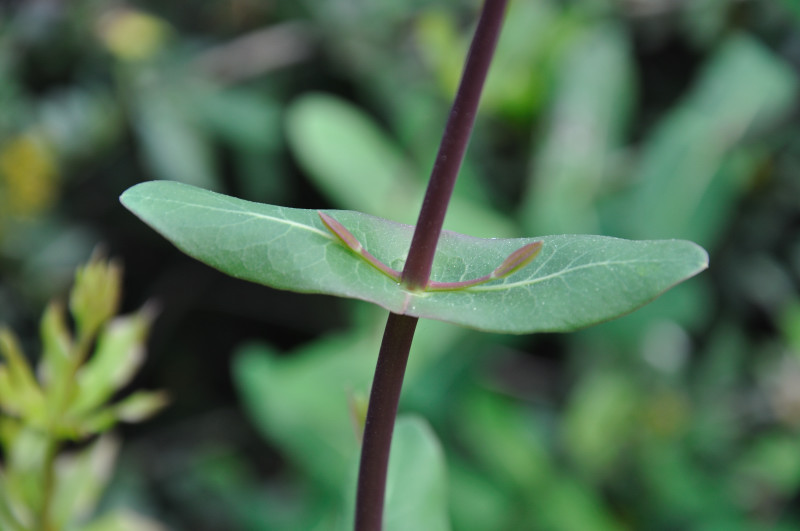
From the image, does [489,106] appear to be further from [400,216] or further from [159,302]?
[159,302]

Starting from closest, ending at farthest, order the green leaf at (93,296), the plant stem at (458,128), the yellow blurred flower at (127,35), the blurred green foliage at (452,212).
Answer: the plant stem at (458,128), the green leaf at (93,296), the blurred green foliage at (452,212), the yellow blurred flower at (127,35)

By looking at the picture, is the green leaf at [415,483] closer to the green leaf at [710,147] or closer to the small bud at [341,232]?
the small bud at [341,232]

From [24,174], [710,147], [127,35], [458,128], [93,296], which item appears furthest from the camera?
[710,147]

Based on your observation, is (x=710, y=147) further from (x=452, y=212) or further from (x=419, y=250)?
(x=419, y=250)

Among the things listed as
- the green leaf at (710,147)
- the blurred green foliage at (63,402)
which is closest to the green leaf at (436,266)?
the blurred green foliage at (63,402)

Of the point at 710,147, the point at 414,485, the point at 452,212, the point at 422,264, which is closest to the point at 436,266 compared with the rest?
the point at 422,264

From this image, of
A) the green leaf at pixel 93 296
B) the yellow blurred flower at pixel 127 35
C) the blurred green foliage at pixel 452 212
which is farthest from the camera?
the yellow blurred flower at pixel 127 35

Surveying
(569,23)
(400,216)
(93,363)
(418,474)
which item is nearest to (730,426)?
(400,216)
